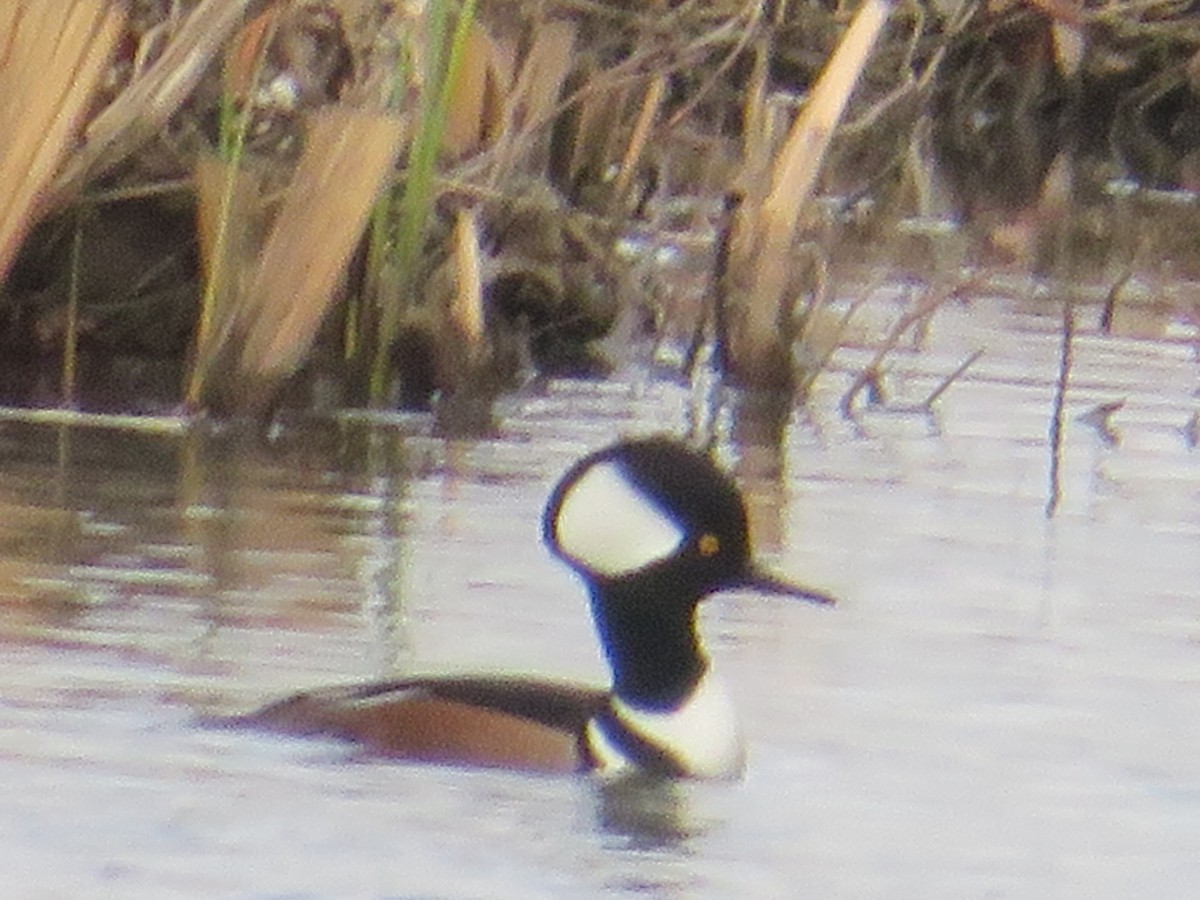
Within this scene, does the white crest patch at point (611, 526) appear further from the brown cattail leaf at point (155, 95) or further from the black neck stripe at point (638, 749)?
the brown cattail leaf at point (155, 95)

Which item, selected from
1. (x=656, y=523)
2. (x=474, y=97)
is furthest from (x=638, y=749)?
(x=474, y=97)

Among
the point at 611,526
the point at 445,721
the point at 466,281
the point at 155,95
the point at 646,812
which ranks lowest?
the point at 646,812

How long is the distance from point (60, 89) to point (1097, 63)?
12.1 m

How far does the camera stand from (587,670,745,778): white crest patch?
6.98m

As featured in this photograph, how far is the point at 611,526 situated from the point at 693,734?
43 centimetres

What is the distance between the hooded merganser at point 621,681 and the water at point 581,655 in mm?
74

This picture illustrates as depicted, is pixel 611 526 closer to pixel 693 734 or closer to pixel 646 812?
pixel 693 734

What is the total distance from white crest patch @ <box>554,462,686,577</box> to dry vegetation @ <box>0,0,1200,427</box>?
2764 millimetres

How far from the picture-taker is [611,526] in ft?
22.9

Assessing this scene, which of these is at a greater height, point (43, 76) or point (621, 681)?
point (43, 76)

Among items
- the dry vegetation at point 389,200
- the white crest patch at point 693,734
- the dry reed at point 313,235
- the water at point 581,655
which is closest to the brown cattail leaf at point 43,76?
the dry vegetation at point 389,200

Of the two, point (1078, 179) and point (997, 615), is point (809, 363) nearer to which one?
point (997, 615)

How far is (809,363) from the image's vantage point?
38.3 feet

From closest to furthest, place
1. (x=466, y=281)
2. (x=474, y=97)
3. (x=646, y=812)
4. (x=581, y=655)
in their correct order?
(x=646, y=812) < (x=581, y=655) < (x=466, y=281) < (x=474, y=97)
